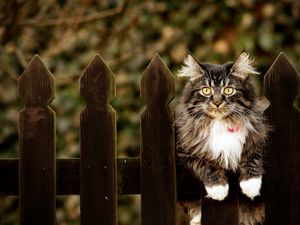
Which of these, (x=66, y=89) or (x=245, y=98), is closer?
(x=245, y=98)

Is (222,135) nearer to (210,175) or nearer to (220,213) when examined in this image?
(210,175)

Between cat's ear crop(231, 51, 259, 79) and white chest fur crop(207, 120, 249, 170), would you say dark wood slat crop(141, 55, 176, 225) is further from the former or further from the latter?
cat's ear crop(231, 51, 259, 79)

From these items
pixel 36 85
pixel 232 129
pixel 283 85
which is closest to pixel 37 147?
pixel 36 85

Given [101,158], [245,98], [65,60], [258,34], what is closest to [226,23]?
[258,34]

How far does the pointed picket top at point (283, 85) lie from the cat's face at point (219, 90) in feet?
0.46

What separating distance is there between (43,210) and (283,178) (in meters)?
1.11

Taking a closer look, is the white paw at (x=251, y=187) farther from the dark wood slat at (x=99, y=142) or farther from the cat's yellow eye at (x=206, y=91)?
the dark wood slat at (x=99, y=142)

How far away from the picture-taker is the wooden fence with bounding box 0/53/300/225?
2.84m

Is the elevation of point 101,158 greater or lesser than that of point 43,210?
greater

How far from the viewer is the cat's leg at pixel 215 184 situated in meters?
A: 2.79

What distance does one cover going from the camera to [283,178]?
2.86 meters

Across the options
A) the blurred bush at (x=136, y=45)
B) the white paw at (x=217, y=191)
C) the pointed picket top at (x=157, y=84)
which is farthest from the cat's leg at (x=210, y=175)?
the blurred bush at (x=136, y=45)

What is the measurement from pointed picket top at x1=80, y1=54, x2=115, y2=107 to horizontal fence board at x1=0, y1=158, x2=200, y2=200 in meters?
0.29

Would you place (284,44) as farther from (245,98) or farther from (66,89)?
(245,98)
